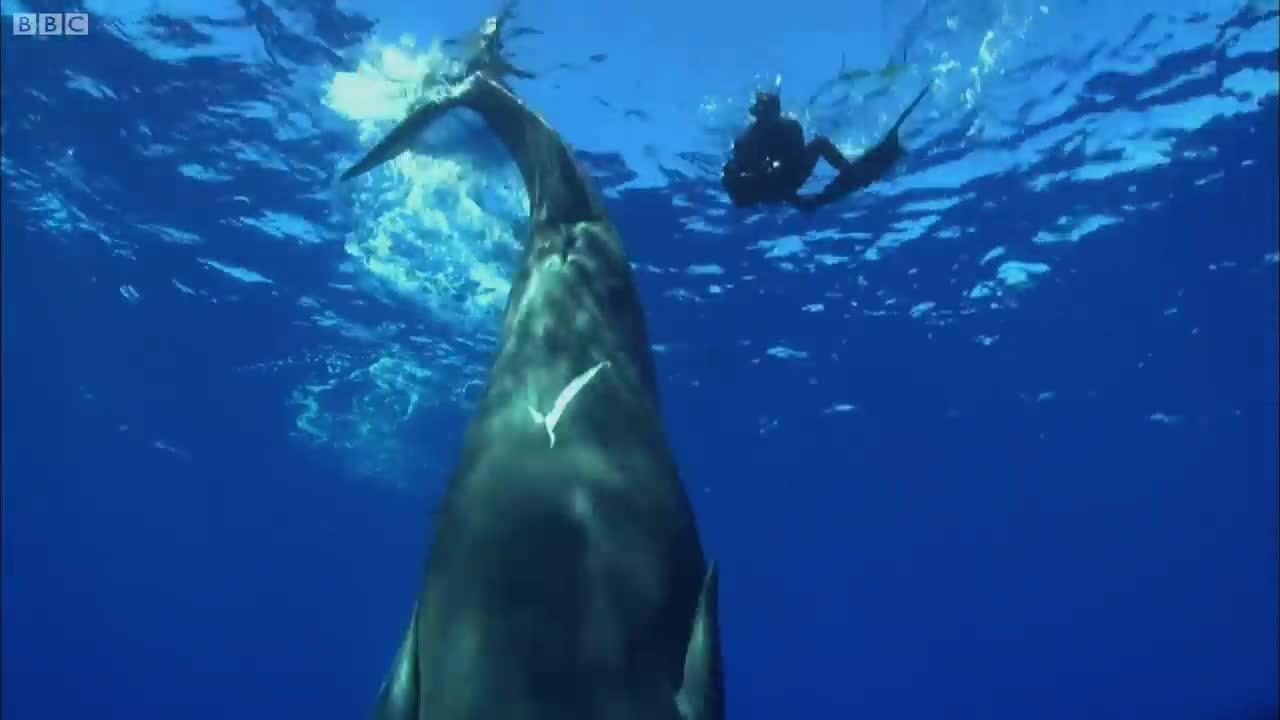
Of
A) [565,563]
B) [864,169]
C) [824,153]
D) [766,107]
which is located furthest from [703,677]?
[766,107]

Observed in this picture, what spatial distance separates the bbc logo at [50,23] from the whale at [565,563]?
14162 millimetres

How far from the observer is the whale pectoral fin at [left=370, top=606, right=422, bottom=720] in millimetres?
3191

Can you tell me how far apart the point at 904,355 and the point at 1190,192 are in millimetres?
7891

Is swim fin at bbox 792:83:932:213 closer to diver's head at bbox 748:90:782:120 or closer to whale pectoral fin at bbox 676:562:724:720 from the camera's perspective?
diver's head at bbox 748:90:782:120

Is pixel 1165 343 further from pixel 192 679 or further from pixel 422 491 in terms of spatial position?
pixel 192 679

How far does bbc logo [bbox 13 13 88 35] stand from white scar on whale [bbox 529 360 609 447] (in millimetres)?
14339

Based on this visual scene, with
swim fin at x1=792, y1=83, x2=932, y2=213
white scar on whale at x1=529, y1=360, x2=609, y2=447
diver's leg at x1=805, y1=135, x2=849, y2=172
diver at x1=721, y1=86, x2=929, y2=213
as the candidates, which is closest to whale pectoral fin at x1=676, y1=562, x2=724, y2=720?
white scar on whale at x1=529, y1=360, x2=609, y2=447

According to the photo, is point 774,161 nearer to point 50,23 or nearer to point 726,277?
point 50,23

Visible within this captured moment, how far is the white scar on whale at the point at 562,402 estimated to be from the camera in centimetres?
341

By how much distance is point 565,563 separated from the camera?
122 inches

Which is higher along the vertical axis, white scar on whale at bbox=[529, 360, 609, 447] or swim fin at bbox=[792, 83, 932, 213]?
swim fin at bbox=[792, 83, 932, 213]

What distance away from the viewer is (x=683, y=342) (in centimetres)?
2402

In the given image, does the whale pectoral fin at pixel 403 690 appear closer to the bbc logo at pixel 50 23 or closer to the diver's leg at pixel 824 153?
the diver's leg at pixel 824 153

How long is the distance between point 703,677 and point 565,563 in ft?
1.77
